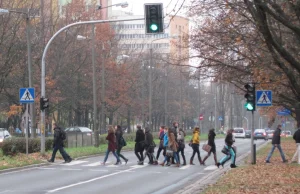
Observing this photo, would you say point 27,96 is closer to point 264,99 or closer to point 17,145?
point 17,145

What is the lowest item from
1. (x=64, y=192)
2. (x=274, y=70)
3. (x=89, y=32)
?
(x=64, y=192)

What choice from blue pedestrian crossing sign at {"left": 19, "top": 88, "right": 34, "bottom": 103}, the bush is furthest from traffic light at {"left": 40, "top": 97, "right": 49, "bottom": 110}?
the bush

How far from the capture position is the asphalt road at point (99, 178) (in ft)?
62.7

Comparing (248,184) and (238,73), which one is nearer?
(248,184)

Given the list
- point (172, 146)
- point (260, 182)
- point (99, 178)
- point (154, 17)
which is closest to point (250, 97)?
point (172, 146)

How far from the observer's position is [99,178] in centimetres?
2291

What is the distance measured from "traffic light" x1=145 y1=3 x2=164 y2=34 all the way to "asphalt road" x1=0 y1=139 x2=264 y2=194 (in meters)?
4.88

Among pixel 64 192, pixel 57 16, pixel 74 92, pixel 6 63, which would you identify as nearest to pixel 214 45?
pixel 64 192

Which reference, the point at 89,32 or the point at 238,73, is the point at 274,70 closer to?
the point at 238,73

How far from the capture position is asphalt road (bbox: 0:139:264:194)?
19125mm

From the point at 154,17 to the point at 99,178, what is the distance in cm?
571

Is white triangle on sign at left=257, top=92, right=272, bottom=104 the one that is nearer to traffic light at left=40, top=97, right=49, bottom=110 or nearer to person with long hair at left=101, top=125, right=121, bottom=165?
person with long hair at left=101, top=125, right=121, bottom=165

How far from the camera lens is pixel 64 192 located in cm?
1812

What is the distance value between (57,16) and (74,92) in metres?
8.14
